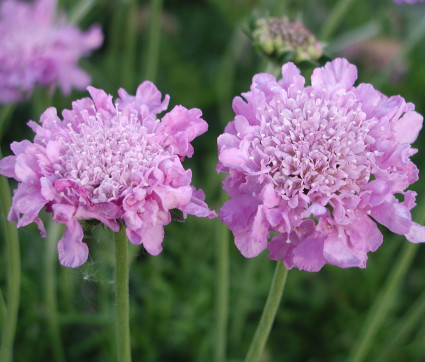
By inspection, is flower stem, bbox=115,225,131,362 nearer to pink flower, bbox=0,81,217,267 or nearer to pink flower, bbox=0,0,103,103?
pink flower, bbox=0,81,217,267

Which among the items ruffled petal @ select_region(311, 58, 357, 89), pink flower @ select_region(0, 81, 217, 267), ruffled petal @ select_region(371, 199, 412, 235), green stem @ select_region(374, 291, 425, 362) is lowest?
green stem @ select_region(374, 291, 425, 362)

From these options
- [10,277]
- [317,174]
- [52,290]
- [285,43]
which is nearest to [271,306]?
[317,174]

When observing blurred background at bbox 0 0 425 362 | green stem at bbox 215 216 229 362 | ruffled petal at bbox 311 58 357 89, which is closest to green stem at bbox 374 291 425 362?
blurred background at bbox 0 0 425 362

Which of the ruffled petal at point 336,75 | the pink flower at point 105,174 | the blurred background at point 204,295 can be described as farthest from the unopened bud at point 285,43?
the pink flower at point 105,174

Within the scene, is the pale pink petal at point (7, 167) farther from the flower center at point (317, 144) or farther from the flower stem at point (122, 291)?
the flower center at point (317, 144)

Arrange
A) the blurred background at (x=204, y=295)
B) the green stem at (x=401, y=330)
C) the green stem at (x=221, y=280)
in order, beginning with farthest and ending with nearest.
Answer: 1. the blurred background at (x=204, y=295)
2. the green stem at (x=401, y=330)
3. the green stem at (x=221, y=280)

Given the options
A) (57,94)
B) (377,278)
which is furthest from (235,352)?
(57,94)

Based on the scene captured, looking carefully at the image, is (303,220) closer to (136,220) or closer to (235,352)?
(136,220)
